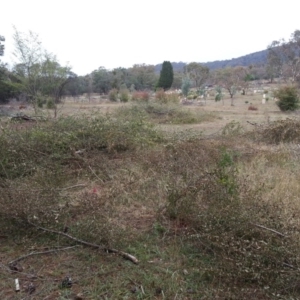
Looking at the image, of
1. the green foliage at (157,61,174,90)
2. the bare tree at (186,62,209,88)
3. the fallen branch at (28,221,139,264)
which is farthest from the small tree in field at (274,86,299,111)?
the bare tree at (186,62,209,88)

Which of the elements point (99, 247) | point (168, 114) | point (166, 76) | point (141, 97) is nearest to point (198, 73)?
point (166, 76)

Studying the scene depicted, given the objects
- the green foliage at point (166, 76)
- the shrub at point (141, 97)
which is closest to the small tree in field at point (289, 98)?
the shrub at point (141, 97)

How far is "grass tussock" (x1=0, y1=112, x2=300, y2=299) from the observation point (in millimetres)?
2169

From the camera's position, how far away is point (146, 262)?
8.29ft

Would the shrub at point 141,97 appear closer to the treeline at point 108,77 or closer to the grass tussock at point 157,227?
the treeline at point 108,77

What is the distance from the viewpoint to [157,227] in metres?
3.08

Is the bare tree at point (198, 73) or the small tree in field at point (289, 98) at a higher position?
the bare tree at point (198, 73)

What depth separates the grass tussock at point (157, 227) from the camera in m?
2.17

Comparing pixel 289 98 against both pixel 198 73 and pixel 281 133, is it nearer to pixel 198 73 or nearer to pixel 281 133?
pixel 281 133

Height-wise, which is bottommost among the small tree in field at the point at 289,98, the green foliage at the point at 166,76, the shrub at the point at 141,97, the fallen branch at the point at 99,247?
the fallen branch at the point at 99,247

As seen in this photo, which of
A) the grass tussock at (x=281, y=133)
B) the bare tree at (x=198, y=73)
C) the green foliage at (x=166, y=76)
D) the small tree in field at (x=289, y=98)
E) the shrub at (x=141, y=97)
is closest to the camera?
the grass tussock at (x=281, y=133)

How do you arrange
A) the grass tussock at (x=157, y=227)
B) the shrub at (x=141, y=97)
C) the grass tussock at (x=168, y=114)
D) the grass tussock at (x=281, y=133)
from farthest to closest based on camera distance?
the shrub at (x=141, y=97), the grass tussock at (x=168, y=114), the grass tussock at (x=281, y=133), the grass tussock at (x=157, y=227)

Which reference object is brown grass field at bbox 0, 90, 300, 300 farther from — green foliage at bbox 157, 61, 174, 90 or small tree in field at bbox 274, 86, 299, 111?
green foliage at bbox 157, 61, 174, 90

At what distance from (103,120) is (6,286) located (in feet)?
14.8
